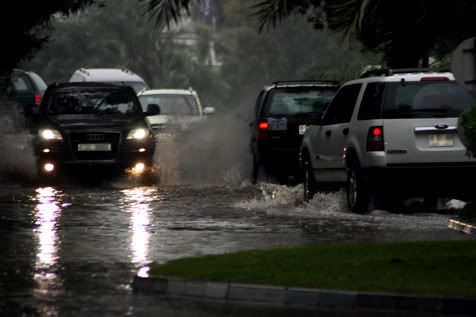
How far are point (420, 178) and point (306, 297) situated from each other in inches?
303

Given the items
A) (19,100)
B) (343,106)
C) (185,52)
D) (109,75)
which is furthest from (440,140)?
(185,52)

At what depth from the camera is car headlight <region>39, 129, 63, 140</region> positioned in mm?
26953

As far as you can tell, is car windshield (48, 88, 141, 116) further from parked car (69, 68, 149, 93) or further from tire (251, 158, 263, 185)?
parked car (69, 68, 149, 93)

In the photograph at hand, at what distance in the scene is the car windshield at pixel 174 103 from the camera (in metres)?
35.7

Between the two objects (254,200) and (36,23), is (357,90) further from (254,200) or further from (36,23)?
(36,23)

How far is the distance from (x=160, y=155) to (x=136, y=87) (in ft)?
59.3

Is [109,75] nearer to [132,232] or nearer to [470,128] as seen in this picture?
[132,232]

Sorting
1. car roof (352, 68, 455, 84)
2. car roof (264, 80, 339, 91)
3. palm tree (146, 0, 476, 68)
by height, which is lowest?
car roof (264, 80, 339, 91)

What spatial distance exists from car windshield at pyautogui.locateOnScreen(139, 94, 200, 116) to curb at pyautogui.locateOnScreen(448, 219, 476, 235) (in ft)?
59.5

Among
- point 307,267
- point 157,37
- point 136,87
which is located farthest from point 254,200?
point 157,37

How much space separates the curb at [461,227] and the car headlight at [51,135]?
10.8 metres

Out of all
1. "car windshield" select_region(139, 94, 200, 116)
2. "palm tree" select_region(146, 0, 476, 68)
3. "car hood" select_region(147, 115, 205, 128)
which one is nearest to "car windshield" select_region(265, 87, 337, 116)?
"palm tree" select_region(146, 0, 476, 68)

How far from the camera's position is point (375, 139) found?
1881cm

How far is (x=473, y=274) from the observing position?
12203 mm
